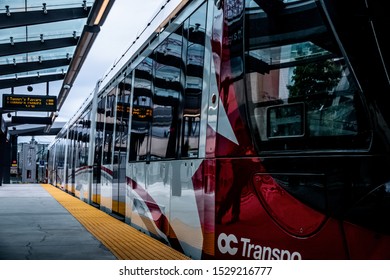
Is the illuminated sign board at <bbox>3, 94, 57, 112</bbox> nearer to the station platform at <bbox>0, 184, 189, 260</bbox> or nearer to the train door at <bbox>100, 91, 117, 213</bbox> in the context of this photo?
the train door at <bbox>100, 91, 117, 213</bbox>

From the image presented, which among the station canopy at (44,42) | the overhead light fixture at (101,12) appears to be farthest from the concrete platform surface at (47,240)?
the station canopy at (44,42)

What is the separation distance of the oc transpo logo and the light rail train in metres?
0.01

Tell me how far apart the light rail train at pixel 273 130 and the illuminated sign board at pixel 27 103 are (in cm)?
1456

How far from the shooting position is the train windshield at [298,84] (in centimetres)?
239

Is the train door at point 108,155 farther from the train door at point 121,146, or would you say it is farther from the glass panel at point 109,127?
the train door at point 121,146

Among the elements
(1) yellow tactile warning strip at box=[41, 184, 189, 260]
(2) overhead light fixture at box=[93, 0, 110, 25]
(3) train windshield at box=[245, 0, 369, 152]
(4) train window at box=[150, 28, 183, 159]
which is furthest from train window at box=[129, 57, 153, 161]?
(2) overhead light fixture at box=[93, 0, 110, 25]

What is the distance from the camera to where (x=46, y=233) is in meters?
6.23

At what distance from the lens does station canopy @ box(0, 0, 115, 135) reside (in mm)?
10797

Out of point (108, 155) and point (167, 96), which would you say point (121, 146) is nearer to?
point (108, 155)

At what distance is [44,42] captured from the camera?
533 inches

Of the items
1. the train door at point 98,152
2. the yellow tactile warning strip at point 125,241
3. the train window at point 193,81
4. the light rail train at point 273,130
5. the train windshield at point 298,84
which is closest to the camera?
the light rail train at point 273,130

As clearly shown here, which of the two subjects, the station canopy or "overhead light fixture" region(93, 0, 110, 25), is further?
the station canopy

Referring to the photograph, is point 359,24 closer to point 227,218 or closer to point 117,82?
point 227,218
